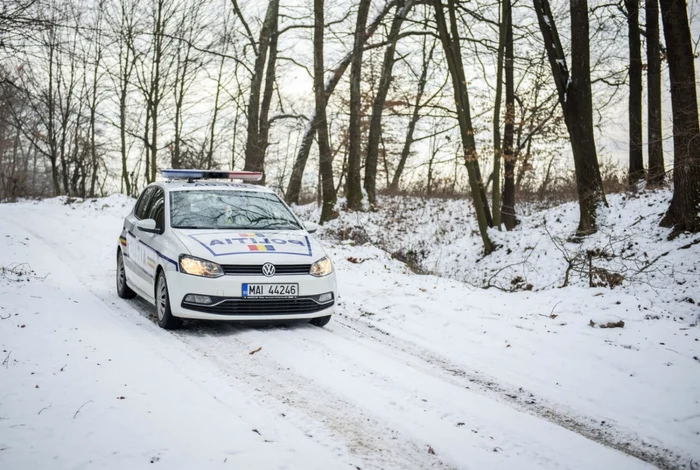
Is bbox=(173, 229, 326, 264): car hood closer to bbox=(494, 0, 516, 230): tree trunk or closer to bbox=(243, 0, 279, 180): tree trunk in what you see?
bbox=(494, 0, 516, 230): tree trunk

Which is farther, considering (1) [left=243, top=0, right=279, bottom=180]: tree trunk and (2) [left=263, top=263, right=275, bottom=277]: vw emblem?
(1) [left=243, top=0, right=279, bottom=180]: tree trunk

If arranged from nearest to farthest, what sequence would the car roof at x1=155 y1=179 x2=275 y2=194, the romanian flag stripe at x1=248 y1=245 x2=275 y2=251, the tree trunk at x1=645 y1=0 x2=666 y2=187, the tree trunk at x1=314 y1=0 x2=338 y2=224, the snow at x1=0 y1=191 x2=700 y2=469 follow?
the snow at x1=0 y1=191 x2=700 y2=469, the romanian flag stripe at x1=248 y1=245 x2=275 y2=251, the car roof at x1=155 y1=179 x2=275 y2=194, the tree trunk at x1=645 y1=0 x2=666 y2=187, the tree trunk at x1=314 y1=0 x2=338 y2=224

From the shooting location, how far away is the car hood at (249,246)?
6.43 meters

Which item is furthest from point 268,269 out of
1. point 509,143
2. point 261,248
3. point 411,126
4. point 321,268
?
point 411,126

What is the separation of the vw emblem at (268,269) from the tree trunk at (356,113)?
42.4 ft

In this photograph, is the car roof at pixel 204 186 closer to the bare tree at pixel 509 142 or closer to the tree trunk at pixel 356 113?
the bare tree at pixel 509 142

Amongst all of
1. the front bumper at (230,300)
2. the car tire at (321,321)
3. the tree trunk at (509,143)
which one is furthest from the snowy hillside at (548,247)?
the front bumper at (230,300)

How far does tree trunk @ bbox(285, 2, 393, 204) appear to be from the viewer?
58.9ft

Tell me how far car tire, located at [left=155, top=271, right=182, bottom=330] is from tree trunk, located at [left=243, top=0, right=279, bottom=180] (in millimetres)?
14626

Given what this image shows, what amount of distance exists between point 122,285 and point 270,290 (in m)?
3.38

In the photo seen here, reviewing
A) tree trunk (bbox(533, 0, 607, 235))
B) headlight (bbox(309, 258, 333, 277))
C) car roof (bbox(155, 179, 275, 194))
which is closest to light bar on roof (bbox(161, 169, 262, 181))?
car roof (bbox(155, 179, 275, 194))

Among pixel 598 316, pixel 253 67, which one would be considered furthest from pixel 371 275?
pixel 253 67

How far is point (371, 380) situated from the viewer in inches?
201

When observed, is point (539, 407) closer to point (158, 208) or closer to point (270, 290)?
point (270, 290)
